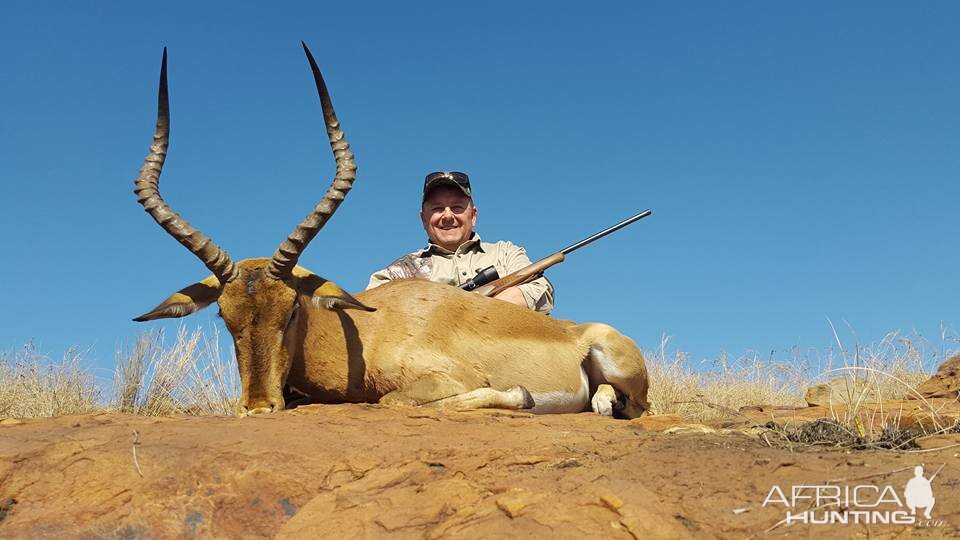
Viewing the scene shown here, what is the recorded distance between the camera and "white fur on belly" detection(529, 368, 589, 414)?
7.88 metres

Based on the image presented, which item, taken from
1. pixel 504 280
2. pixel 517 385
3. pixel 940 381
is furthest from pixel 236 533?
pixel 940 381

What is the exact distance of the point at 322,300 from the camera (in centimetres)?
710

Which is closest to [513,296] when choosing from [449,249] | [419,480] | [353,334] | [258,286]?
[449,249]

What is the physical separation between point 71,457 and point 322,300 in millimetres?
2514

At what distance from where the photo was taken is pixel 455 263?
11055mm

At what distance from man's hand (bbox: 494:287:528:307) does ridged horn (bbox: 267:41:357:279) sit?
3.06m

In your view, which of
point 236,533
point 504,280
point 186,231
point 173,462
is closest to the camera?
point 236,533

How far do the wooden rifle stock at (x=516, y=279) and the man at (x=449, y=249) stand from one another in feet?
2.40

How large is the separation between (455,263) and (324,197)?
13.7 ft

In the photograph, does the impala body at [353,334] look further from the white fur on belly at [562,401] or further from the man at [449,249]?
the man at [449,249]

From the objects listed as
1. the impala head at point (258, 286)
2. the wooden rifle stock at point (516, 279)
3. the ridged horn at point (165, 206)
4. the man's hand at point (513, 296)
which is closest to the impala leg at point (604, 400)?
the man's hand at point (513, 296)

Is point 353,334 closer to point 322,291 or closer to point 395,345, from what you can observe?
point 395,345

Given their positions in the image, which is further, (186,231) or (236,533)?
(186,231)

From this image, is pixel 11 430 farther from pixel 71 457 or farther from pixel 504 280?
pixel 504 280
